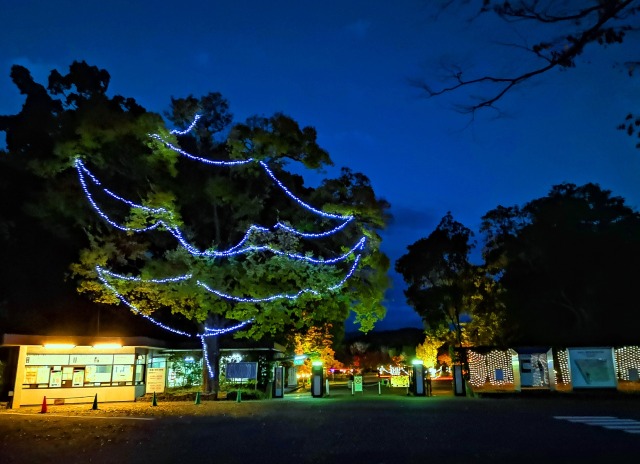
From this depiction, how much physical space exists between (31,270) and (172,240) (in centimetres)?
792

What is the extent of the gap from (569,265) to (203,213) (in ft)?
84.0

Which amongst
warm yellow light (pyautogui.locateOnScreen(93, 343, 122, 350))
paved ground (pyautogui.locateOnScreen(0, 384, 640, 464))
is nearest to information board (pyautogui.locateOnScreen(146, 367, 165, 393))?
warm yellow light (pyautogui.locateOnScreen(93, 343, 122, 350))

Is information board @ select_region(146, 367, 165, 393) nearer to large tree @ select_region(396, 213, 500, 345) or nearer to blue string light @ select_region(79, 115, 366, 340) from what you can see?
blue string light @ select_region(79, 115, 366, 340)

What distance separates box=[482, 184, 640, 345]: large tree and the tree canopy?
17.9 m

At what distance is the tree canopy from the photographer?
76.7 ft

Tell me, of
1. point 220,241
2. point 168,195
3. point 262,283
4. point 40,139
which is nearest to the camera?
point 168,195

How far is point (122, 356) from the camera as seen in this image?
26.7m

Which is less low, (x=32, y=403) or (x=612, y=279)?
(x=612, y=279)

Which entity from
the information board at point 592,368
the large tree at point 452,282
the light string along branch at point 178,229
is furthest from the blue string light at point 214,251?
the large tree at point 452,282

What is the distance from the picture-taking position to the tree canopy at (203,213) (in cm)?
2338

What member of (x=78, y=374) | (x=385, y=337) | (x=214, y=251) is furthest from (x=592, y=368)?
(x=385, y=337)

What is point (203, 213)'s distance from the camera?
85.1 feet

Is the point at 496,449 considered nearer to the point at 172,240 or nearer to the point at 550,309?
the point at 172,240

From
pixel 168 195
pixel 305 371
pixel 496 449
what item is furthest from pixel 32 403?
pixel 305 371
